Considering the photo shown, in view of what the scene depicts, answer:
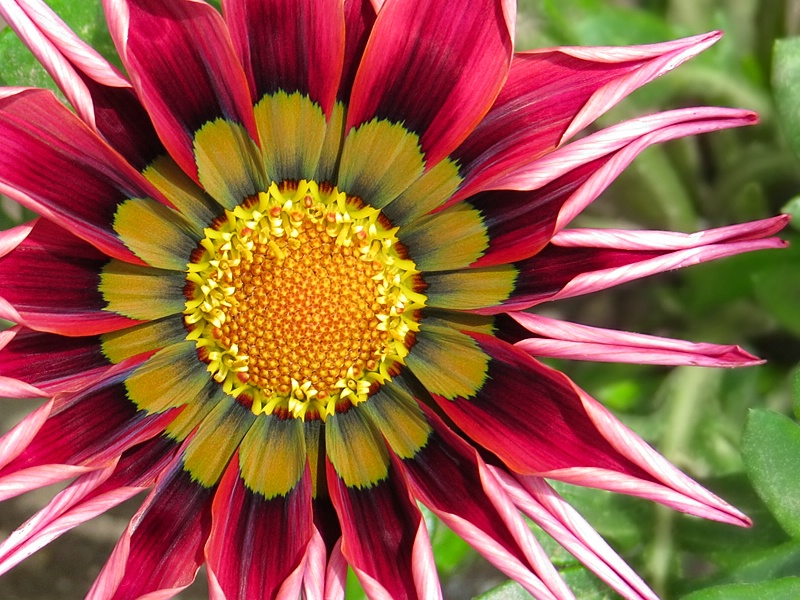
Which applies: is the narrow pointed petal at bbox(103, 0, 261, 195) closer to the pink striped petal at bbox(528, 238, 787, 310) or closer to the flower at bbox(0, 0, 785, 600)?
the flower at bbox(0, 0, 785, 600)

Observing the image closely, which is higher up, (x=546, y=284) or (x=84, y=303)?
(x=84, y=303)

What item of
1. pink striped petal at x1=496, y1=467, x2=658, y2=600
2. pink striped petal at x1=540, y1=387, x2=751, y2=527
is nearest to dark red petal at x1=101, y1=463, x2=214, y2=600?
pink striped petal at x1=496, y1=467, x2=658, y2=600

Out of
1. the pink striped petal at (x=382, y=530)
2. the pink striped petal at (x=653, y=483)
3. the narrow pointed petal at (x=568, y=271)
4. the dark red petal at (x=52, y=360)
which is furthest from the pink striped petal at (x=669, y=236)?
the dark red petal at (x=52, y=360)

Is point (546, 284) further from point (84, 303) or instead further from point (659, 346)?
point (84, 303)

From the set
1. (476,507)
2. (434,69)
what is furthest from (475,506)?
(434,69)

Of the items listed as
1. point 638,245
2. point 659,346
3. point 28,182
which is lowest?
point 659,346

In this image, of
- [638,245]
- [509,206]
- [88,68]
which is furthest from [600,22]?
[88,68]
